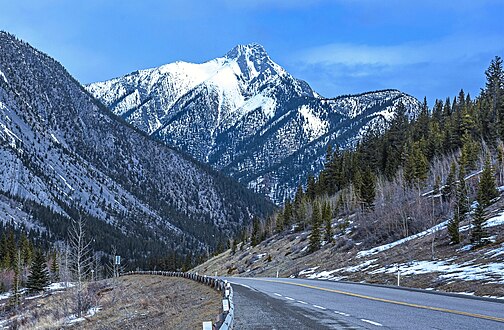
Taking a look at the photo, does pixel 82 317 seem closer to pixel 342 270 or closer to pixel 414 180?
pixel 342 270

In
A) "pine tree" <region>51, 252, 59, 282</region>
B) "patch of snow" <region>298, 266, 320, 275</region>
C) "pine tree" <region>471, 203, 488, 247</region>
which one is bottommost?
"patch of snow" <region>298, 266, 320, 275</region>

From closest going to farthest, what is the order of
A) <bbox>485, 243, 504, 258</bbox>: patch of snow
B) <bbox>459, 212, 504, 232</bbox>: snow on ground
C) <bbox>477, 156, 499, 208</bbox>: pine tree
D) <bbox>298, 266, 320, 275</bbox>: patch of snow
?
1. <bbox>485, 243, 504, 258</bbox>: patch of snow
2. <bbox>459, 212, 504, 232</bbox>: snow on ground
3. <bbox>477, 156, 499, 208</bbox>: pine tree
4. <bbox>298, 266, 320, 275</bbox>: patch of snow

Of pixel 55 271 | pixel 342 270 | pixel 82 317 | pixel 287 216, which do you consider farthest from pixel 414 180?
pixel 55 271

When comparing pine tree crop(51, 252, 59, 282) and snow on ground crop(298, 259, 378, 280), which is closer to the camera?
snow on ground crop(298, 259, 378, 280)

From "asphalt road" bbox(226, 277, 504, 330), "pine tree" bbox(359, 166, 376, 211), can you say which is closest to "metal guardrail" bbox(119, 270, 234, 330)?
"asphalt road" bbox(226, 277, 504, 330)

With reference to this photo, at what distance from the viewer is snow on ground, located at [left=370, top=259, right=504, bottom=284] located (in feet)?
85.0

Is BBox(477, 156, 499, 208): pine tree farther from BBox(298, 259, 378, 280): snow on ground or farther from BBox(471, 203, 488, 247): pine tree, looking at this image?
BBox(471, 203, 488, 247): pine tree

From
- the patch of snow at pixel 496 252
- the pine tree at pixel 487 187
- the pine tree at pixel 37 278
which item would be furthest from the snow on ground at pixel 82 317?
the pine tree at pixel 37 278

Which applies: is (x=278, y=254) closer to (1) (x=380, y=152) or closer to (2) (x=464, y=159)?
(2) (x=464, y=159)

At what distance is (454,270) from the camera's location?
30375 millimetres

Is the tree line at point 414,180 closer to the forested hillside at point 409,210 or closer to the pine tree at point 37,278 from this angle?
the forested hillside at point 409,210

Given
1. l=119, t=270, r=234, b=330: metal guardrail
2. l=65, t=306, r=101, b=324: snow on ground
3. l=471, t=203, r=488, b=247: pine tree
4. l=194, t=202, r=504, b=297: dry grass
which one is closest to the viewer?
l=119, t=270, r=234, b=330: metal guardrail

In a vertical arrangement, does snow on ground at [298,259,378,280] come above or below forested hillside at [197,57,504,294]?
below

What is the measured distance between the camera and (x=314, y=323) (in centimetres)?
1376
